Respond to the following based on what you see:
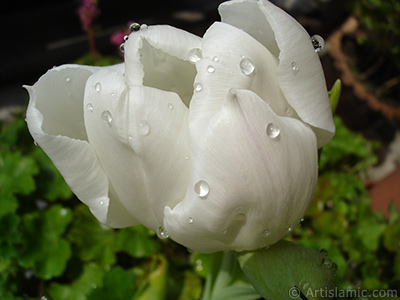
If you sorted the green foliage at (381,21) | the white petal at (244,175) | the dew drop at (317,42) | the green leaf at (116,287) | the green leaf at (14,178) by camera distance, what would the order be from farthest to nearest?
1. the green foliage at (381,21)
2. the green leaf at (14,178)
3. the green leaf at (116,287)
4. the dew drop at (317,42)
5. the white petal at (244,175)

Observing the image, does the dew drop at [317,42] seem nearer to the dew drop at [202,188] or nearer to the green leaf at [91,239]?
the dew drop at [202,188]

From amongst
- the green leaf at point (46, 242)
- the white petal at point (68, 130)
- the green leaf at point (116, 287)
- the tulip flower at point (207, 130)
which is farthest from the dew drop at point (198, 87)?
the green leaf at point (46, 242)

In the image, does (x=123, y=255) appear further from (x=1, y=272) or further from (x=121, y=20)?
(x=121, y=20)

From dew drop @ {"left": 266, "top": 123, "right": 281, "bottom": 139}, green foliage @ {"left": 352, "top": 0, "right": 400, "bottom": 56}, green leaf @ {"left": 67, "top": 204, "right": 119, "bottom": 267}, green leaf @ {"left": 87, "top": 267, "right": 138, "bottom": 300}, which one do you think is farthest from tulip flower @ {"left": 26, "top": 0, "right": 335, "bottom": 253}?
green foliage @ {"left": 352, "top": 0, "right": 400, "bottom": 56}

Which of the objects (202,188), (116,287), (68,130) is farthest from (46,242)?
(202,188)

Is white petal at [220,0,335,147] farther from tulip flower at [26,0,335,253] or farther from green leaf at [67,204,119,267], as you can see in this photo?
green leaf at [67,204,119,267]

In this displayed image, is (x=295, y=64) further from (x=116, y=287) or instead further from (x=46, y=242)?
(x=46, y=242)
